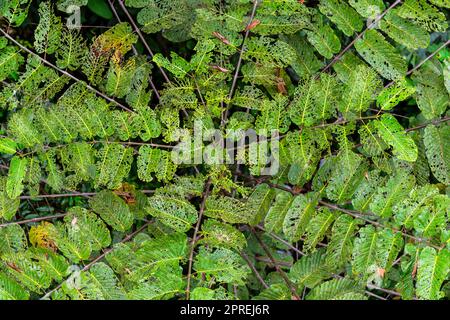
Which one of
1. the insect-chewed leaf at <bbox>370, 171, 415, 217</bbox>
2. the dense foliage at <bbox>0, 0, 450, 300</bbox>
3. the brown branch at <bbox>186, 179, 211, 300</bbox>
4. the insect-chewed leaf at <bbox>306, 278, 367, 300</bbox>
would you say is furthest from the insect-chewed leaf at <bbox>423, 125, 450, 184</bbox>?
the brown branch at <bbox>186, 179, 211, 300</bbox>

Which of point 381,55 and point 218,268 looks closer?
point 218,268

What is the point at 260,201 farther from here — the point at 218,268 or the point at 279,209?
the point at 218,268

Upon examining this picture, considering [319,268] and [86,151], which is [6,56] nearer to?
[86,151]

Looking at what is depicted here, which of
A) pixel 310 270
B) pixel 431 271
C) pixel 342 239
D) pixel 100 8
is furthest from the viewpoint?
pixel 100 8

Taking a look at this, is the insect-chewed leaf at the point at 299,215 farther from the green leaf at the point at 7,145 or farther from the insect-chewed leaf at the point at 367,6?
the green leaf at the point at 7,145

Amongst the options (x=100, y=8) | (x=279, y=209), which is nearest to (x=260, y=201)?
(x=279, y=209)

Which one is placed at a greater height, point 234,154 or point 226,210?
point 234,154

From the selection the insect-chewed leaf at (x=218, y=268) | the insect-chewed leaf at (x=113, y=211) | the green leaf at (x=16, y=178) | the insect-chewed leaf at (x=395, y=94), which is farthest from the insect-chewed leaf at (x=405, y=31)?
the green leaf at (x=16, y=178)

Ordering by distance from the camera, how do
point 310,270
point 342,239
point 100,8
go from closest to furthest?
point 342,239 → point 310,270 → point 100,8

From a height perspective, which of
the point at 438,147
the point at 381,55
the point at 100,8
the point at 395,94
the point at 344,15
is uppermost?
the point at 100,8

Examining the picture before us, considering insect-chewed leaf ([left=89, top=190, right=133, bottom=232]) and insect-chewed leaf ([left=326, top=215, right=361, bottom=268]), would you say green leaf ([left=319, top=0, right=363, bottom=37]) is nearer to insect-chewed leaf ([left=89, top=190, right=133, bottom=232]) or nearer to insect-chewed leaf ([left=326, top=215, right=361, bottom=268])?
insect-chewed leaf ([left=326, top=215, right=361, bottom=268])
